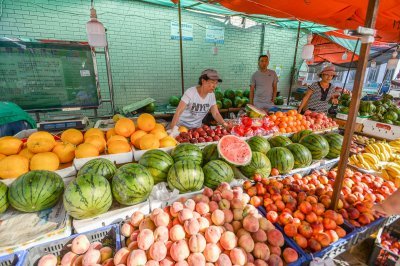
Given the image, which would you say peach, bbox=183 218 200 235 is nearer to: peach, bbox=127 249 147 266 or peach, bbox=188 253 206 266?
peach, bbox=188 253 206 266

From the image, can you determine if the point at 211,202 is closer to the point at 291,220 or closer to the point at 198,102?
the point at 291,220

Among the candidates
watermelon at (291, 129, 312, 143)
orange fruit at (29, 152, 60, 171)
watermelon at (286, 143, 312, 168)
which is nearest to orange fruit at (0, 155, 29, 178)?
orange fruit at (29, 152, 60, 171)

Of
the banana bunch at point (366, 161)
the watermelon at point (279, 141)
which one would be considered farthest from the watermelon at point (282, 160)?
the banana bunch at point (366, 161)

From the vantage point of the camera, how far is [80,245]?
4.33 ft

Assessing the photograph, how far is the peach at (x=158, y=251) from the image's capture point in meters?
1.21

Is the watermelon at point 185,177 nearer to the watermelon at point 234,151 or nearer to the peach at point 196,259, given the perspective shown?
the watermelon at point 234,151

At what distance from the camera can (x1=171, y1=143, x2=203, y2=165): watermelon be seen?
7.16 feet

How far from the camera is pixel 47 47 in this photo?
3.98m

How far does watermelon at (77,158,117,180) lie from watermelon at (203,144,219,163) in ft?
3.29

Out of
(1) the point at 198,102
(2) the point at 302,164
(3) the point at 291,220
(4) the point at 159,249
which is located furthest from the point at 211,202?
(1) the point at 198,102

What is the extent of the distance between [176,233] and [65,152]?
5.03 ft

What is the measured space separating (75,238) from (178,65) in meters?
7.26

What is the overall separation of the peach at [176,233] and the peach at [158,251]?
0.09 m

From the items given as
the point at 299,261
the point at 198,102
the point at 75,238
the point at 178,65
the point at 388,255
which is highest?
the point at 178,65
